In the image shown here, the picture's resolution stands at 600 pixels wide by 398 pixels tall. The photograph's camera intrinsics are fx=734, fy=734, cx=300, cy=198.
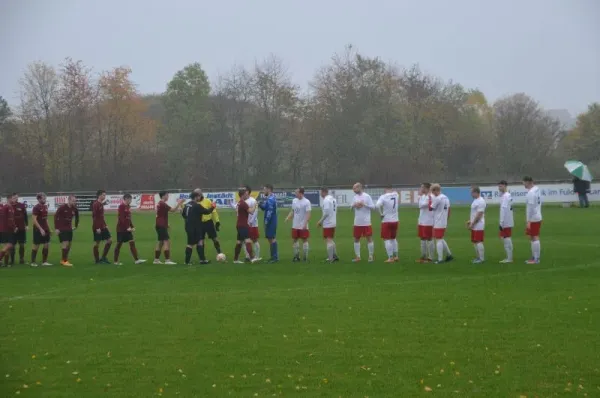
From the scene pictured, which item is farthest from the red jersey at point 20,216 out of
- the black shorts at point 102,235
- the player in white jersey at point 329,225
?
the player in white jersey at point 329,225

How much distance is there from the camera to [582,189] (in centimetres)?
4450

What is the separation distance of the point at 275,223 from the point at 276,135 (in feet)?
159

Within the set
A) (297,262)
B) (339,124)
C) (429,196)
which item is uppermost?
(339,124)

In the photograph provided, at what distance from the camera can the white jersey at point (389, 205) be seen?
2019 centimetres

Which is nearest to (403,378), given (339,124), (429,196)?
(429,196)

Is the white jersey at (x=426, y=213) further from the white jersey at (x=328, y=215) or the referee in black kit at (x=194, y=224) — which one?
the referee in black kit at (x=194, y=224)

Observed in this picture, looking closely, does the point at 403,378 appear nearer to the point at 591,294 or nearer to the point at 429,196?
the point at 591,294

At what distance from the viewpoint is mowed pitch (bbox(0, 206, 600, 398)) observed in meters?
8.09

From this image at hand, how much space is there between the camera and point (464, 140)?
71.6 m

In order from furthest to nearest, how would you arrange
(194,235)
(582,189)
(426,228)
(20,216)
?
(582,189) → (20,216) → (194,235) → (426,228)

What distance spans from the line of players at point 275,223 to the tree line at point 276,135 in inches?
1621

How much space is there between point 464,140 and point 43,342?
64.7 m

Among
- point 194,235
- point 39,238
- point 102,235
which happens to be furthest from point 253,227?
point 39,238

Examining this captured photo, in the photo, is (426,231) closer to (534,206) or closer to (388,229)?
(388,229)
